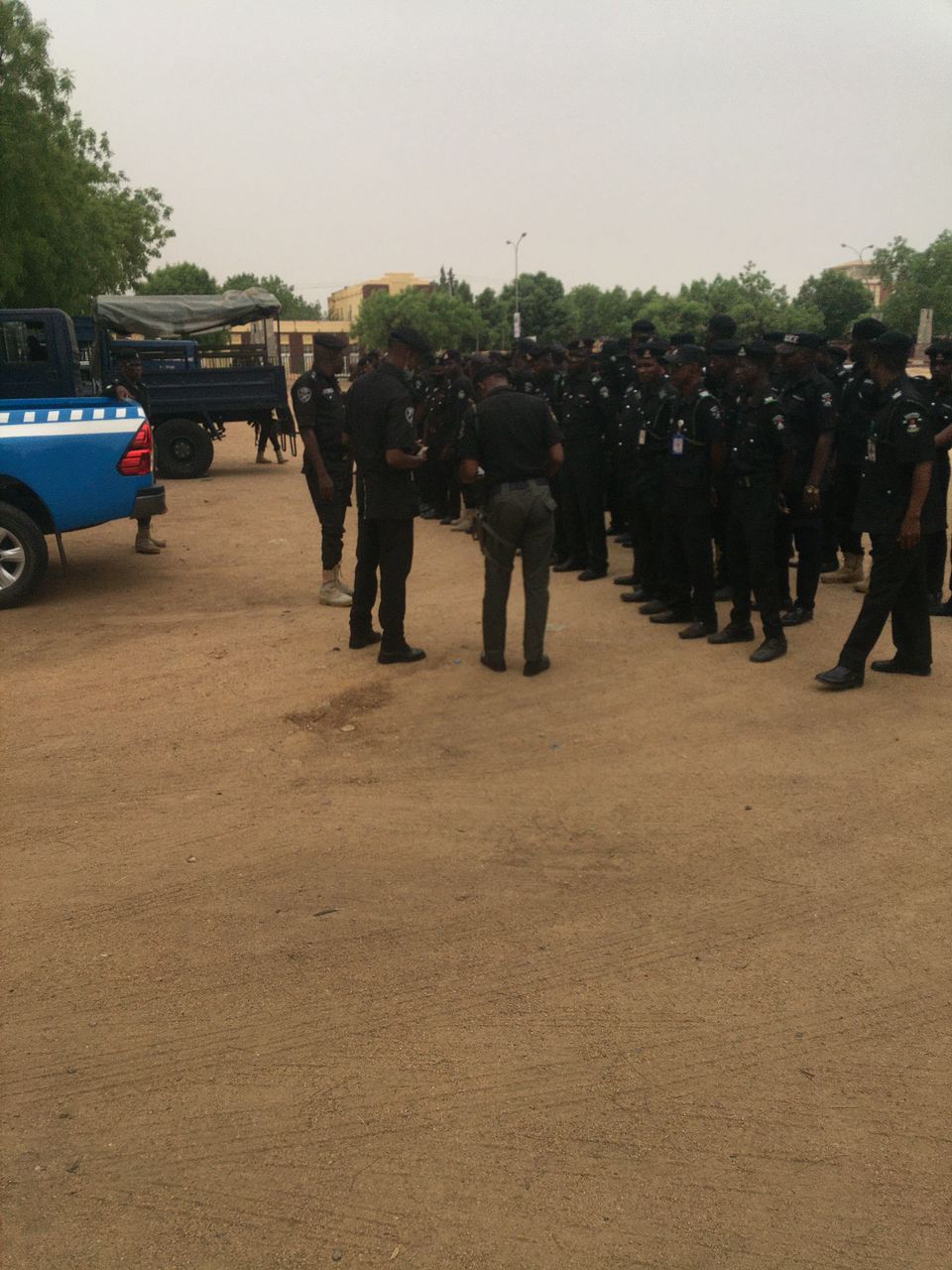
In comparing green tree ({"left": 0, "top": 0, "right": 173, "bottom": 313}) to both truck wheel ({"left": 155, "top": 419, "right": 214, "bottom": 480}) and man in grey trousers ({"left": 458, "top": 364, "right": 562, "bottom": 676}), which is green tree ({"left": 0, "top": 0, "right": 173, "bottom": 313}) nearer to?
truck wheel ({"left": 155, "top": 419, "right": 214, "bottom": 480})

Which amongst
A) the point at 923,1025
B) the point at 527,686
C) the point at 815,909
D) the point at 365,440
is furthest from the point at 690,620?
the point at 923,1025

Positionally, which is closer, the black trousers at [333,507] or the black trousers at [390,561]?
the black trousers at [390,561]

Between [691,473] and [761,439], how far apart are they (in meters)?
0.54

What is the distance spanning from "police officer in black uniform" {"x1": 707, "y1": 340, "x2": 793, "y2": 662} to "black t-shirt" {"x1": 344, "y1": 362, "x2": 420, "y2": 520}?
2.10 metres

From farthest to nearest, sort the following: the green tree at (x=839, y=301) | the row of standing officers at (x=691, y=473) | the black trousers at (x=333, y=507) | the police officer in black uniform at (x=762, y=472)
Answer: the green tree at (x=839, y=301) < the black trousers at (x=333, y=507) < the police officer in black uniform at (x=762, y=472) < the row of standing officers at (x=691, y=473)

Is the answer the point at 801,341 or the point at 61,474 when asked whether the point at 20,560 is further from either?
the point at 801,341

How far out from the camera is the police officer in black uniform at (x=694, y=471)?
24.2ft

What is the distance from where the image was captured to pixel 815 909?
404 centimetres

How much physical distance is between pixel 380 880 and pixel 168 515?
397 inches

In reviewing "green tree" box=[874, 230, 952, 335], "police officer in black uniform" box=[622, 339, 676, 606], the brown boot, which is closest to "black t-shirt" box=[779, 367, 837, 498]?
"police officer in black uniform" box=[622, 339, 676, 606]

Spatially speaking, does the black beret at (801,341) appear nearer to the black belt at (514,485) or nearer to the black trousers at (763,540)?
the black trousers at (763,540)

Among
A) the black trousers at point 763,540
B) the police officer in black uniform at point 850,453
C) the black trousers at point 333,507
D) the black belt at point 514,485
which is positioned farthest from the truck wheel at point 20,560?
the police officer in black uniform at point 850,453

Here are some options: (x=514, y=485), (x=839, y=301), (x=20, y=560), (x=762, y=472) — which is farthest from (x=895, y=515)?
(x=839, y=301)

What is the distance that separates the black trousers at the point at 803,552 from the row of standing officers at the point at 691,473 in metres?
0.01
